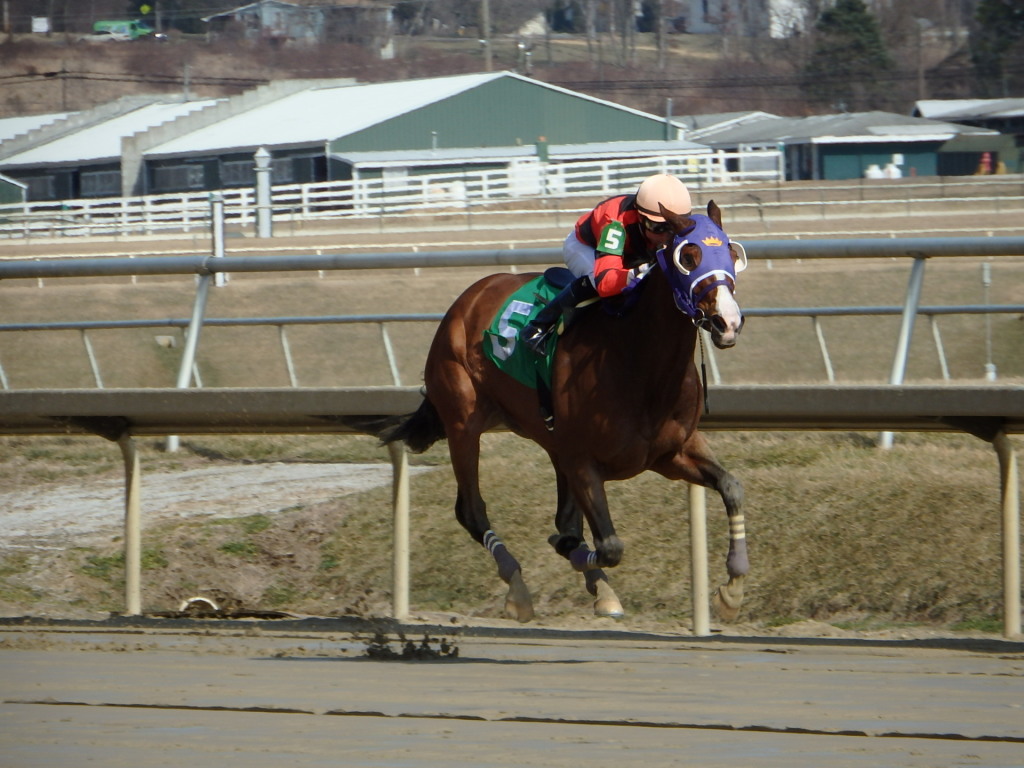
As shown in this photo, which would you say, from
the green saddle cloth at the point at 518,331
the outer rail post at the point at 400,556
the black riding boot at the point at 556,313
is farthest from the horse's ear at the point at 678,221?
the outer rail post at the point at 400,556

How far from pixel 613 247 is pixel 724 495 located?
921 millimetres

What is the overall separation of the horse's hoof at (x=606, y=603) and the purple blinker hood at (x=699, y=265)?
3.75 ft

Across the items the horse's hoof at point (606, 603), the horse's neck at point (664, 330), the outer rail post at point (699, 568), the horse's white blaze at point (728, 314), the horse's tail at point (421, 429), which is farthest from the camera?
the horse's tail at point (421, 429)

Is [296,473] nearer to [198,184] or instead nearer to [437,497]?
[437,497]

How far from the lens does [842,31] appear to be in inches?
2657

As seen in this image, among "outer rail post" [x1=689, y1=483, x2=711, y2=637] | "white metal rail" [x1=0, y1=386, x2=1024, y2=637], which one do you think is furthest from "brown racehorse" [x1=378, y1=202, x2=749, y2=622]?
"white metal rail" [x1=0, y1=386, x2=1024, y2=637]

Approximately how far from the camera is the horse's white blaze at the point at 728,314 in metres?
4.41

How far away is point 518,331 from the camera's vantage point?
18.6 ft

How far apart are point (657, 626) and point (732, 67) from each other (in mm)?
77781

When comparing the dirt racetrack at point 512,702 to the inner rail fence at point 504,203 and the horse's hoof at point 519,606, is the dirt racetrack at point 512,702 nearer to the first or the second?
the horse's hoof at point 519,606

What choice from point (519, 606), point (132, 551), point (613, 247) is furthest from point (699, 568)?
point (132, 551)

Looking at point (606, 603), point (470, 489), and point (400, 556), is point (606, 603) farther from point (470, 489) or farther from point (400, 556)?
point (400, 556)

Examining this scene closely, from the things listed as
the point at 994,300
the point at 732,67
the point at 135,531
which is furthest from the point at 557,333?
the point at 732,67

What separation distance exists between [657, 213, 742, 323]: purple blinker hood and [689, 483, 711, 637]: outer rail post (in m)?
1.39
